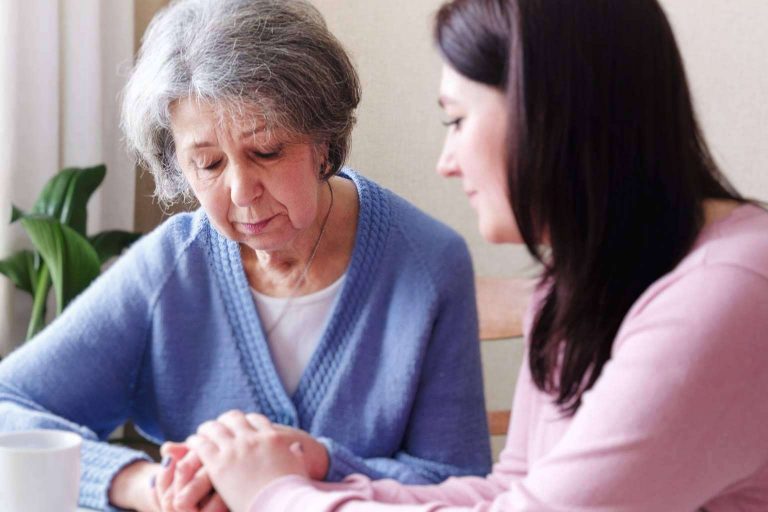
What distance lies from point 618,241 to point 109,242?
1883 mm

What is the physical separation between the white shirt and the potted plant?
0.98 meters

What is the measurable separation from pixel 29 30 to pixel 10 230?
43 cm

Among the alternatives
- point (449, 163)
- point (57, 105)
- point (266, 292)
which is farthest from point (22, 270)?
point (449, 163)

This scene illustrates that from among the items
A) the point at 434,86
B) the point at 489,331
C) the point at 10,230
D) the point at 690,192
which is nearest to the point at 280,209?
the point at 690,192

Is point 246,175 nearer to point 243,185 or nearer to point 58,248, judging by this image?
point 243,185

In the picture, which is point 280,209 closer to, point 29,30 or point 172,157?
point 172,157

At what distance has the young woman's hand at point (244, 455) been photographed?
3.38 feet

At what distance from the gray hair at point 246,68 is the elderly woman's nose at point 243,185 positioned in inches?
2.3

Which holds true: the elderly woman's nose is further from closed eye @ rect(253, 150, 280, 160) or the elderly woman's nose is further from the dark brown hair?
the dark brown hair

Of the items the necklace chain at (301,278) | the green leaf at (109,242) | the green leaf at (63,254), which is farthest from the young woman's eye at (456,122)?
the green leaf at (109,242)

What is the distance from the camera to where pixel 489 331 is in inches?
84.0

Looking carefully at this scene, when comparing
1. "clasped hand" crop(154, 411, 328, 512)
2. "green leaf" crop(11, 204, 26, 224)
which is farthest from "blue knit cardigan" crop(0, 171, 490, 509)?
"green leaf" crop(11, 204, 26, 224)

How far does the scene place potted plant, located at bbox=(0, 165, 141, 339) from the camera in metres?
2.30

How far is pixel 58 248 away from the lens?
2.30 metres
